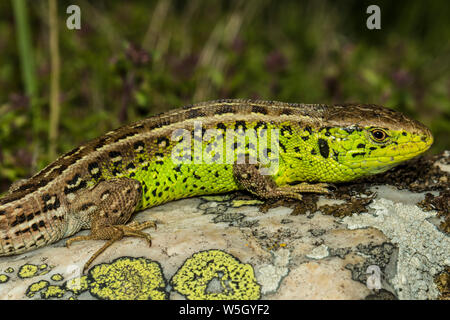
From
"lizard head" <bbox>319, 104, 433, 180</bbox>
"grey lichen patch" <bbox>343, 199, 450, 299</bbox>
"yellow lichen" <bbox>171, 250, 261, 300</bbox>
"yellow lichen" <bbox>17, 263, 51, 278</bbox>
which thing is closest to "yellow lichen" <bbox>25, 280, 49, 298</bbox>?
"yellow lichen" <bbox>17, 263, 51, 278</bbox>

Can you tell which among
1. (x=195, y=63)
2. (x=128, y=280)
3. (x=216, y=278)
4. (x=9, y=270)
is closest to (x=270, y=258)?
(x=216, y=278)

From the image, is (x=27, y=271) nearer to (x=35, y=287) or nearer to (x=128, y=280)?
(x=35, y=287)

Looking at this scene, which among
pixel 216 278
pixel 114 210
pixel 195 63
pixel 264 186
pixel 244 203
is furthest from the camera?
pixel 195 63

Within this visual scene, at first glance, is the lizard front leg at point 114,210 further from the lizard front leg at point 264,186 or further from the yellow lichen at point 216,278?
the lizard front leg at point 264,186

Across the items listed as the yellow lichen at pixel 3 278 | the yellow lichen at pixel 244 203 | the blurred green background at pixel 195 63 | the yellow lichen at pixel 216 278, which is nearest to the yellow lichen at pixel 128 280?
the yellow lichen at pixel 216 278

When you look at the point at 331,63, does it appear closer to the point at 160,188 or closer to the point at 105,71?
the point at 105,71

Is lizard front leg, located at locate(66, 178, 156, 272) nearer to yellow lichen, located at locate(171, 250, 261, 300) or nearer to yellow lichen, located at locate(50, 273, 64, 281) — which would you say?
yellow lichen, located at locate(50, 273, 64, 281)

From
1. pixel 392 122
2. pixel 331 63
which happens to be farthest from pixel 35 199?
pixel 331 63
